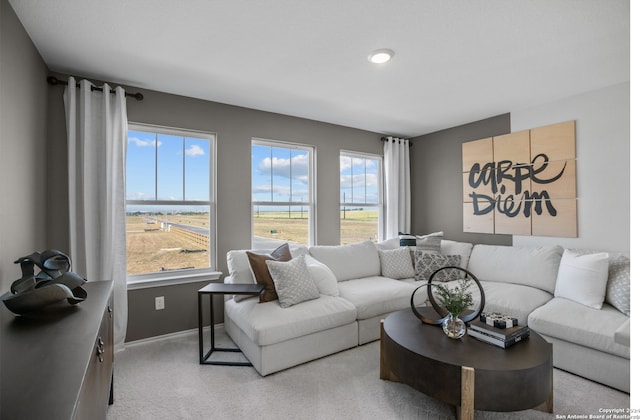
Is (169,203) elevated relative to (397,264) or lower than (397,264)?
elevated

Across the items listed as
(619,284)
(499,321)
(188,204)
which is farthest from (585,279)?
(188,204)

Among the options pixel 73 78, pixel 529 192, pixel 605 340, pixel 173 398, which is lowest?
pixel 173 398

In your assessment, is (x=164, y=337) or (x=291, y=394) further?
(x=164, y=337)

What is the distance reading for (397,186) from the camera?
5.08m

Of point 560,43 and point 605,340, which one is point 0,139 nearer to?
point 560,43

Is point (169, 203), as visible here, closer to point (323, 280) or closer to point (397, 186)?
point (323, 280)

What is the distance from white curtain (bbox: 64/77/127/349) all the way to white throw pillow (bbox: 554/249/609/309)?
418 centimetres

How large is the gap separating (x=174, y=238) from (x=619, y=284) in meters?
4.26

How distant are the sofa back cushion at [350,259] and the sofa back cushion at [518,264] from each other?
1.22 m

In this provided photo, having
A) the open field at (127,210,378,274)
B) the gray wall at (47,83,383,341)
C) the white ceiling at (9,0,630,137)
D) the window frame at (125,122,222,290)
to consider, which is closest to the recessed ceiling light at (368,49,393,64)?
the white ceiling at (9,0,630,137)

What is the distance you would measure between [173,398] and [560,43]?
3.93 m

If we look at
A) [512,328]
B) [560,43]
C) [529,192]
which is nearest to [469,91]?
[560,43]

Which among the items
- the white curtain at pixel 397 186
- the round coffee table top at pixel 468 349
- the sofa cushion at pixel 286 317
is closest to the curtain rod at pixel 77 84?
the sofa cushion at pixel 286 317

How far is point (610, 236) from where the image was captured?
3182 millimetres
